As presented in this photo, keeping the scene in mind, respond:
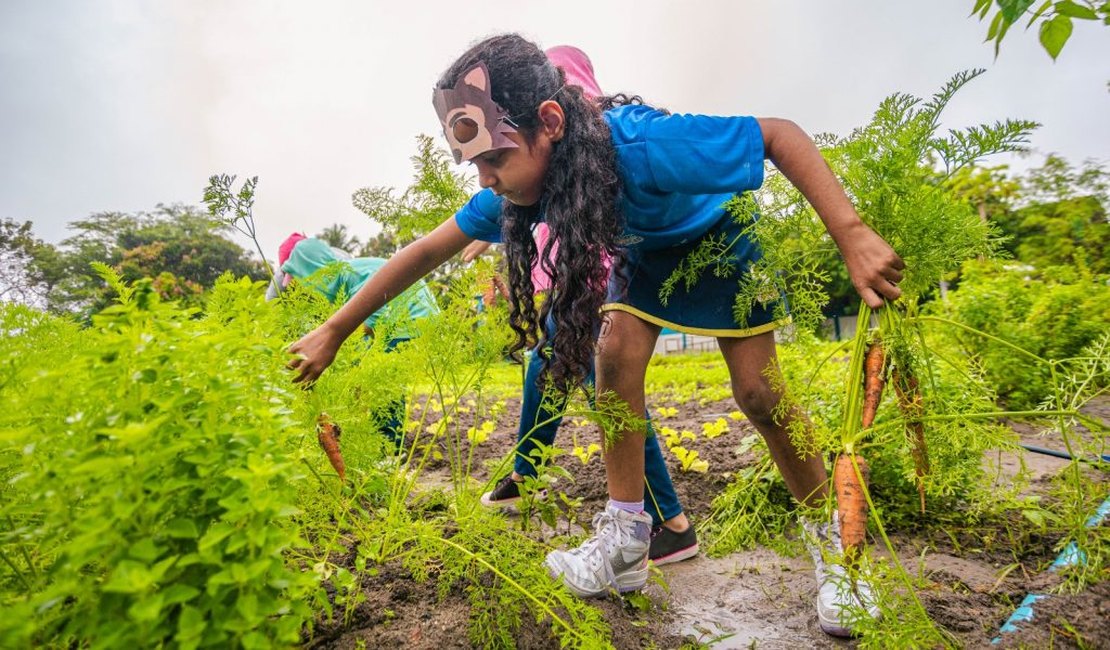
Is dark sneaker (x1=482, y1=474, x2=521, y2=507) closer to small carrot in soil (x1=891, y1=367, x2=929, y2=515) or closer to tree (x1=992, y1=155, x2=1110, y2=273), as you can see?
small carrot in soil (x1=891, y1=367, x2=929, y2=515)

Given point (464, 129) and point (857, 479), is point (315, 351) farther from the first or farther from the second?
point (857, 479)

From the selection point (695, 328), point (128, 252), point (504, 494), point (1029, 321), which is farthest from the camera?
point (128, 252)

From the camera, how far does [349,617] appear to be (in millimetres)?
1358

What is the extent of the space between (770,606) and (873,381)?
0.80m

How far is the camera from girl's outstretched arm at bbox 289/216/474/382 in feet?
5.12

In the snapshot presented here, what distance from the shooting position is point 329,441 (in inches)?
54.7

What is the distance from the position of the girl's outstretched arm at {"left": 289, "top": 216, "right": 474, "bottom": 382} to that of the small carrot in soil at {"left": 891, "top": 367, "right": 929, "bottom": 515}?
1.29 metres

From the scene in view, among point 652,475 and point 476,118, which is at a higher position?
point 476,118

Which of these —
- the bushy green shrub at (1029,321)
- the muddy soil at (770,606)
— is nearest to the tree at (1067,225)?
the bushy green shrub at (1029,321)

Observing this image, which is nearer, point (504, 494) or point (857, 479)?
point (857, 479)

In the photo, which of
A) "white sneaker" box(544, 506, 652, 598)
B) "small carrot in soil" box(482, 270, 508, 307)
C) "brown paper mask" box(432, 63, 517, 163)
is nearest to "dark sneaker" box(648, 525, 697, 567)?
"white sneaker" box(544, 506, 652, 598)

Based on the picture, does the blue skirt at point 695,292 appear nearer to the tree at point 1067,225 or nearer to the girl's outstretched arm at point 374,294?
the girl's outstretched arm at point 374,294

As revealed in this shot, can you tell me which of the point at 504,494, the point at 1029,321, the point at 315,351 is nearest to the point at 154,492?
the point at 315,351

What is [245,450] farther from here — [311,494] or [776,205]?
[776,205]
